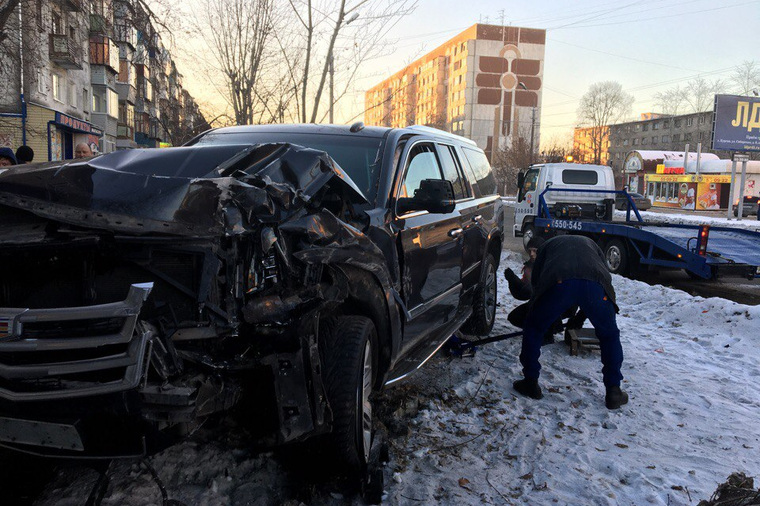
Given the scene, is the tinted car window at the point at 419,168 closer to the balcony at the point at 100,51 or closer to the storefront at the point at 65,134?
the storefront at the point at 65,134

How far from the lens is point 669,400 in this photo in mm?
4496

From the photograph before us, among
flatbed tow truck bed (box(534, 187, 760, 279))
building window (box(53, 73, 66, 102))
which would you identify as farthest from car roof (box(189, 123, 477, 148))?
building window (box(53, 73, 66, 102))

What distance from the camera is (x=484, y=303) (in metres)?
5.86

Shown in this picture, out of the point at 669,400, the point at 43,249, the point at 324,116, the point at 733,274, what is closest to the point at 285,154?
the point at 43,249

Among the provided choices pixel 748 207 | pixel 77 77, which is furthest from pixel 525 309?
pixel 748 207

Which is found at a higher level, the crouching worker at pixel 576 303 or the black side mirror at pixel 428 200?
the black side mirror at pixel 428 200

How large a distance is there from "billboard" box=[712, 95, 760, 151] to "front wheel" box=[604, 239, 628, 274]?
22954 millimetres

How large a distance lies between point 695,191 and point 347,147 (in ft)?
159

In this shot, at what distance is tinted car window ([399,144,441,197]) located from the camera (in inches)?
153

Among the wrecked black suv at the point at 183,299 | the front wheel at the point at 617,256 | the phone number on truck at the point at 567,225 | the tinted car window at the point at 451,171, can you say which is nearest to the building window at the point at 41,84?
the phone number on truck at the point at 567,225

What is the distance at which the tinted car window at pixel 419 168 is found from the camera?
3893 millimetres

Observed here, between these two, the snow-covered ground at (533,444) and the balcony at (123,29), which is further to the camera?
the balcony at (123,29)

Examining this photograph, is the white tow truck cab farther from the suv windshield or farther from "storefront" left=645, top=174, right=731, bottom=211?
"storefront" left=645, top=174, right=731, bottom=211

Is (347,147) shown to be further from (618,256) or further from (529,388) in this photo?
(618,256)
